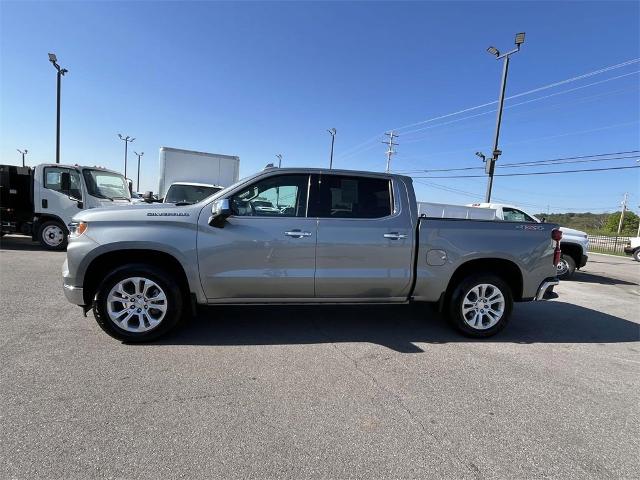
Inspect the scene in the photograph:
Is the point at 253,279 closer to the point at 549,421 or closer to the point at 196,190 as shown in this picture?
the point at 549,421

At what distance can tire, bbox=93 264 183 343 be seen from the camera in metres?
3.90

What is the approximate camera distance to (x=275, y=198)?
14.0 feet

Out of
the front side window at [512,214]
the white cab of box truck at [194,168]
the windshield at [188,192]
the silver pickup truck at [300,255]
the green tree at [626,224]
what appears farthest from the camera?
the green tree at [626,224]

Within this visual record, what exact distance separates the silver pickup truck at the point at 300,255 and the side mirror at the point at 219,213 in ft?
0.04

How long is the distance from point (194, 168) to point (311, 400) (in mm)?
10730

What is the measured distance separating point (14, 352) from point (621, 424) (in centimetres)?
527

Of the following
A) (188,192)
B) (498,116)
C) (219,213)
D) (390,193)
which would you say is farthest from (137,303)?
(498,116)

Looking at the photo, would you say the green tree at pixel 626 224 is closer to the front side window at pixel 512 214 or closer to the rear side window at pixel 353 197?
the front side window at pixel 512 214

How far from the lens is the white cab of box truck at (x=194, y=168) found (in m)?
12.0

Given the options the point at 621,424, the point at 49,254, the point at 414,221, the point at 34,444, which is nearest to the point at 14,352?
the point at 34,444

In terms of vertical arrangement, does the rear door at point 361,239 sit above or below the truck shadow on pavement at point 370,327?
above

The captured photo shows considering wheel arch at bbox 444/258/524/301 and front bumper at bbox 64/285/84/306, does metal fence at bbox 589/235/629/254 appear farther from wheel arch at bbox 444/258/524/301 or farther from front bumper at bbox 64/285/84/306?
front bumper at bbox 64/285/84/306

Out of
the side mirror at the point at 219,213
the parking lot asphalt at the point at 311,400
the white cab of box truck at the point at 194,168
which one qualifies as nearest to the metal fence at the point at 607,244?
the white cab of box truck at the point at 194,168

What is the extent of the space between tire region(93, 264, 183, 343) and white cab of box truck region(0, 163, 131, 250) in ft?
22.4
